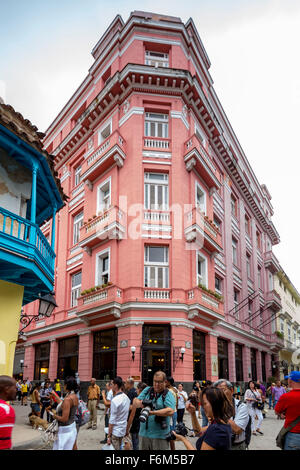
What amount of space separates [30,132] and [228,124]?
76.6ft

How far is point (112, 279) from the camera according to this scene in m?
19.9

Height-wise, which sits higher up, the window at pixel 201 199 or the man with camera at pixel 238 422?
the window at pixel 201 199

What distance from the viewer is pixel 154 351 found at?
726 inches

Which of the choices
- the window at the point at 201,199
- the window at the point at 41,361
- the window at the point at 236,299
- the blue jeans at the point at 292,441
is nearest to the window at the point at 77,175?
the window at the point at 201,199

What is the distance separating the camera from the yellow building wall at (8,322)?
34.3 feet

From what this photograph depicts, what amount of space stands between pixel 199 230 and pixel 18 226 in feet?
37.8

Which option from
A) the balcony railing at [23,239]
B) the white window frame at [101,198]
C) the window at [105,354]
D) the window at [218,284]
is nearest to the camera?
the balcony railing at [23,239]

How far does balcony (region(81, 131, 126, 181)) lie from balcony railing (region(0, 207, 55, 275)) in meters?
10.4

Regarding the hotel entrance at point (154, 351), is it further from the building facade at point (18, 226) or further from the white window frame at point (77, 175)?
the white window frame at point (77, 175)

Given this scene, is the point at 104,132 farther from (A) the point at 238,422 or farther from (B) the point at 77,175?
(A) the point at 238,422

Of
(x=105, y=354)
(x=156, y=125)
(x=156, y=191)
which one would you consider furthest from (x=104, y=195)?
(x=105, y=354)

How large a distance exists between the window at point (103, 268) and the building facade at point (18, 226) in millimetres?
8073
